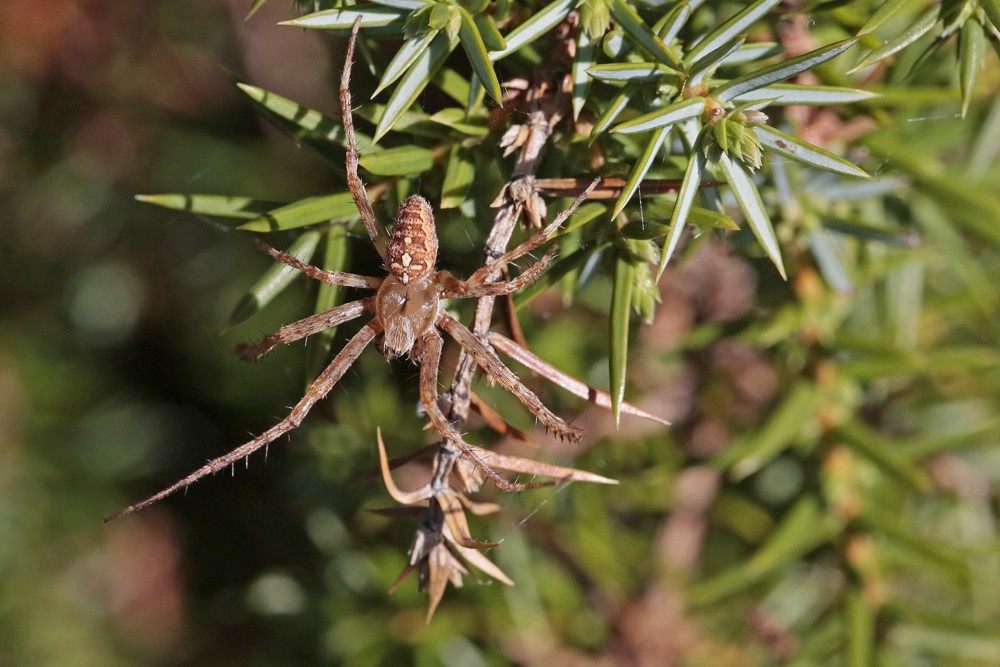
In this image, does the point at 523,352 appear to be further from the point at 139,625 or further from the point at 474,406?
the point at 139,625

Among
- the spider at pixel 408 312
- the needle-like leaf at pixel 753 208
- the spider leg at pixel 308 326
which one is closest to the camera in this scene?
the needle-like leaf at pixel 753 208

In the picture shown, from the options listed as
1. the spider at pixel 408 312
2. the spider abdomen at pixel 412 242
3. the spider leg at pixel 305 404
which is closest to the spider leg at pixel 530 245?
the spider at pixel 408 312

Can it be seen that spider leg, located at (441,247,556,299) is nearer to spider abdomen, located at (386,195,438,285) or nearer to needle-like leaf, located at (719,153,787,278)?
spider abdomen, located at (386,195,438,285)

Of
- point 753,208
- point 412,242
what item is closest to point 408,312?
point 412,242

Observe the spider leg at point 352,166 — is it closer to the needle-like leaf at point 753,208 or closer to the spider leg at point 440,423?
the spider leg at point 440,423

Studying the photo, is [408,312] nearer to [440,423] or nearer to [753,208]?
[440,423]

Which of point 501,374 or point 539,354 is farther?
point 539,354

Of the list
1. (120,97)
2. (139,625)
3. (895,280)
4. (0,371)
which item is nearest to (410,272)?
(895,280)

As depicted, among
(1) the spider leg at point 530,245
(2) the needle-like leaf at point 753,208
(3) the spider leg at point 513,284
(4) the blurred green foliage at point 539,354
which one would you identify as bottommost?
(4) the blurred green foliage at point 539,354
